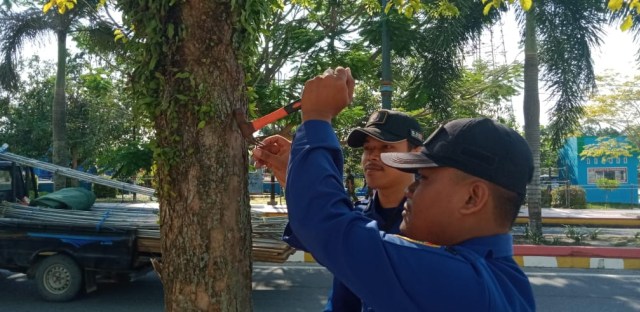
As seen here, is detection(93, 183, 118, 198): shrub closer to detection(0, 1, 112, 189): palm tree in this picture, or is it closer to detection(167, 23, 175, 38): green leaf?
detection(0, 1, 112, 189): palm tree

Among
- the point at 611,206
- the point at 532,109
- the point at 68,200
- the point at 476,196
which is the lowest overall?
the point at 611,206

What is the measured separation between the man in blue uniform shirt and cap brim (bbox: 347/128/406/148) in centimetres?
112

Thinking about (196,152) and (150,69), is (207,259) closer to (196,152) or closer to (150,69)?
(196,152)

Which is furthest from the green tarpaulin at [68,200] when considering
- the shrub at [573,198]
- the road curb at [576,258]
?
the shrub at [573,198]

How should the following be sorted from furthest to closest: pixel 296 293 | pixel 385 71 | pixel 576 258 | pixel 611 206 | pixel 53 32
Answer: pixel 611 206
pixel 53 32
pixel 385 71
pixel 576 258
pixel 296 293

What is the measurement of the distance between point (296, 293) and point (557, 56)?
7.17 meters

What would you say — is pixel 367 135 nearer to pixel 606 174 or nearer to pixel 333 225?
pixel 333 225

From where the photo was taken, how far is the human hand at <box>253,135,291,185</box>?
5.79 ft

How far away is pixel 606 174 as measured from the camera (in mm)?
25922

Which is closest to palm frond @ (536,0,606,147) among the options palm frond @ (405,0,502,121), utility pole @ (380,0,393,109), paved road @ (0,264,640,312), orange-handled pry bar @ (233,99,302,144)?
palm frond @ (405,0,502,121)

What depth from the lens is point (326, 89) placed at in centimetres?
132

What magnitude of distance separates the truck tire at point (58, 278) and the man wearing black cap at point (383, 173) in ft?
16.7

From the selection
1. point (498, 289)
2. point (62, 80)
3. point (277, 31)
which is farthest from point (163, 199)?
point (62, 80)

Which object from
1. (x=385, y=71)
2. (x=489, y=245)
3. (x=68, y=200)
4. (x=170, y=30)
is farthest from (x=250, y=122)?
(x=385, y=71)
